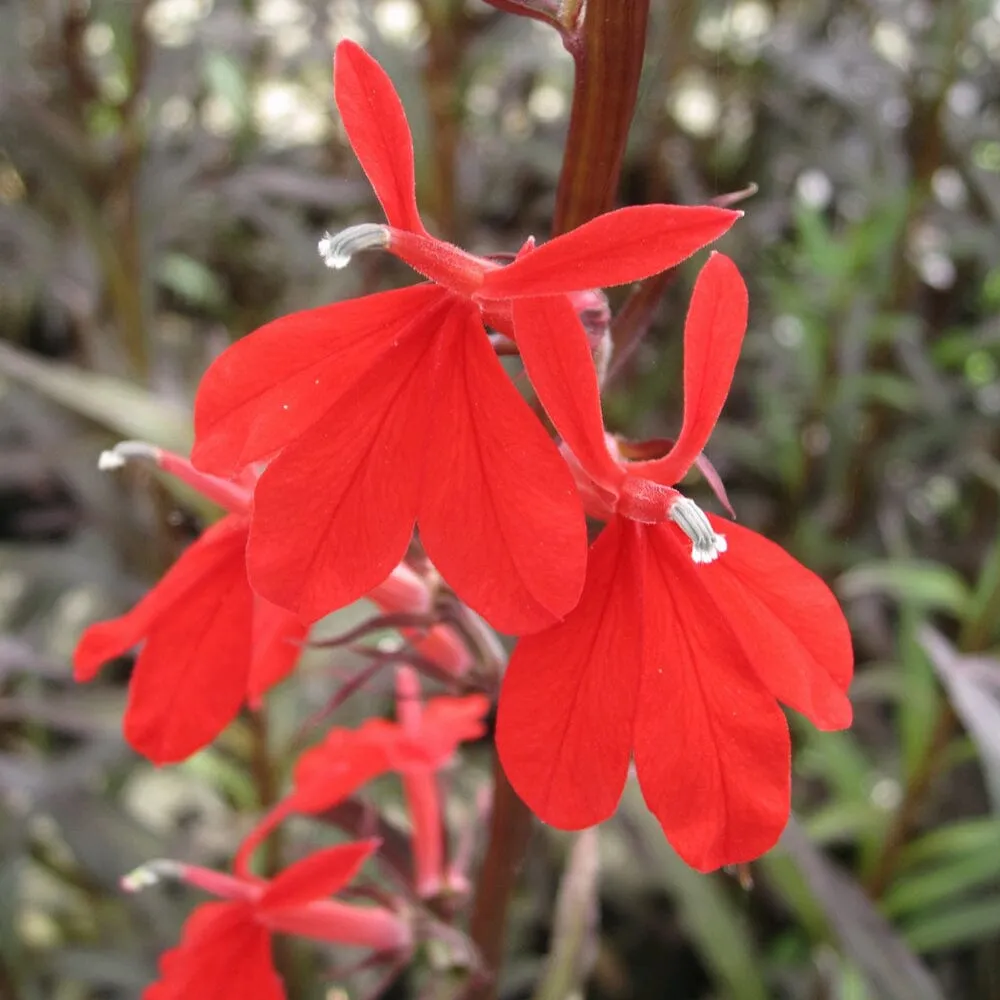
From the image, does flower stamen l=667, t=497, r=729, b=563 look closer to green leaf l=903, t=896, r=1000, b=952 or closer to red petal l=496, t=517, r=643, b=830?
red petal l=496, t=517, r=643, b=830

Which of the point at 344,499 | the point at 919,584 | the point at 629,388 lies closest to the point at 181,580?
the point at 344,499

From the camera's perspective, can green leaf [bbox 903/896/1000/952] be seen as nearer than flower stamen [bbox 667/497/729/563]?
No

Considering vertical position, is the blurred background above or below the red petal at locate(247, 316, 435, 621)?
below

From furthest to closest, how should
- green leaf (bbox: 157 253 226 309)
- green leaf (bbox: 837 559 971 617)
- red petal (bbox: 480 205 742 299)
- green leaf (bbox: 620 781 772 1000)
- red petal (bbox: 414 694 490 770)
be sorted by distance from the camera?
green leaf (bbox: 157 253 226 309)
green leaf (bbox: 837 559 971 617)
green leaf (bbox: 620 781 772 1000)
red petal (bbox: 414 694 490 770)
red petal (bbox: 480 205 742 299)

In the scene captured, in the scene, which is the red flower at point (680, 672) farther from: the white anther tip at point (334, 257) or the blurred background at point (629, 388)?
the blurred background at point (629, 388)

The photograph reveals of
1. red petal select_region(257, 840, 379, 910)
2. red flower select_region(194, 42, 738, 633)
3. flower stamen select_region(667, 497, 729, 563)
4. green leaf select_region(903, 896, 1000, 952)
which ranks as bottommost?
green leaf select_region(903, 896, 1000, 952)

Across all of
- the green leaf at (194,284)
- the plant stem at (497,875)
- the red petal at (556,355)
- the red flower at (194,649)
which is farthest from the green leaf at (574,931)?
the green leaf at (194,284)

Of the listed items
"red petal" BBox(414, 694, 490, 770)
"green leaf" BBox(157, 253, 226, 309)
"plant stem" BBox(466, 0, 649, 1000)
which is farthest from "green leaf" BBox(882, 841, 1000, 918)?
"green leaf" BBox(157, 253, 226, 309)
